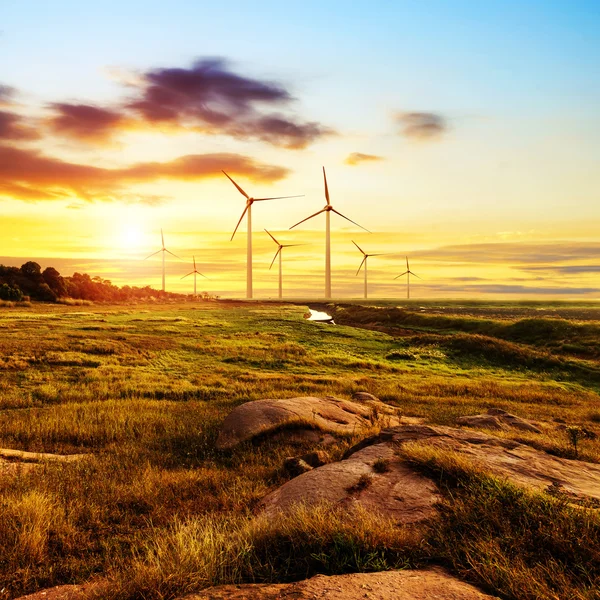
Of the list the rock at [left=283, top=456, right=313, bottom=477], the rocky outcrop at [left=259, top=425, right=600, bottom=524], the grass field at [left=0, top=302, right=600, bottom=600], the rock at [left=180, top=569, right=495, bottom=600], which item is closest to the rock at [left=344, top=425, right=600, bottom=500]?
the rocky outcrop at [left=259, top=425, right=600, bottom=524]

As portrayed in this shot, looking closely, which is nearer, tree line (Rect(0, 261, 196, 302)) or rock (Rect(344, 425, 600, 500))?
rock (Rect(344, 425, 600, 500))

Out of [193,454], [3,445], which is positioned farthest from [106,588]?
[3,445]

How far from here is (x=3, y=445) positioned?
14375mm

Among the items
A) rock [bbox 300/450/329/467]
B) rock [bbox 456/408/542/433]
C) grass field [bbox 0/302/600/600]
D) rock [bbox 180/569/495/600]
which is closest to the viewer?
rock [bbox 180/569/495/600]

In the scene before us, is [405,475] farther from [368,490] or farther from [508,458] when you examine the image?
[508,458]

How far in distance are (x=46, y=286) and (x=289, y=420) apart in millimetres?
114963

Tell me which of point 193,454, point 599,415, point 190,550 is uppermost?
point 190,550

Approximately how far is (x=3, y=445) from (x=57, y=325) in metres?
47.1

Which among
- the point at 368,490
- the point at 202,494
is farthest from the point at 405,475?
the point at 202,494

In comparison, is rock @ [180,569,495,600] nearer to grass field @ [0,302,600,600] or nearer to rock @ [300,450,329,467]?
grass field @ [0,302,600,600]

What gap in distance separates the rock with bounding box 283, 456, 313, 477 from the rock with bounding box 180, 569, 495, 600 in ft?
17.5

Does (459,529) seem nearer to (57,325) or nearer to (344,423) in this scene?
(344,423)

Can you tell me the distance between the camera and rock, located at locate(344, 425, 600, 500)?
9102 millimetres

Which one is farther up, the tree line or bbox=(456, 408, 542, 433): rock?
the tree line
